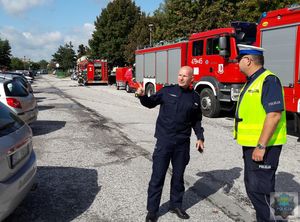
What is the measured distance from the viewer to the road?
436cm

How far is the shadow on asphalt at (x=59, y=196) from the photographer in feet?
14.0

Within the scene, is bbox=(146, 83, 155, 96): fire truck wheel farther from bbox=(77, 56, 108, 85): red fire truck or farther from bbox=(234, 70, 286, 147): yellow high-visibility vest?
bbox=(77, 56, 108, 85): red fire truck

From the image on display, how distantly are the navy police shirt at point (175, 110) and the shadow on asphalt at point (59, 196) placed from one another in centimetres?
149

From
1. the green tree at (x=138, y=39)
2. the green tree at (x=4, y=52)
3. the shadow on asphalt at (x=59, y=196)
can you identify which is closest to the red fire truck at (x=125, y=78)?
the green tree at (x=138, y=39)

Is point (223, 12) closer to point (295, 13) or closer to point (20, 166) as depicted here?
point (295, 13)

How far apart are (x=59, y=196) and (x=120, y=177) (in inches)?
44.2

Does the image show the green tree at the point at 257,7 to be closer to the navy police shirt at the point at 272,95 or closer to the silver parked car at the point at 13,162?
the navy police shirt at the point at 272,95

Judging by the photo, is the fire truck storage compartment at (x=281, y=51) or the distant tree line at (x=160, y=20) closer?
the fire truck storage compartment at (x=281, y=51)

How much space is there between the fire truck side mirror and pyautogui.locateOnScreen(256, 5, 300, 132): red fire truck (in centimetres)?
185

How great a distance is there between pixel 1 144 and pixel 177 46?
38.8 feet

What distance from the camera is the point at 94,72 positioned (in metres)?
36.5

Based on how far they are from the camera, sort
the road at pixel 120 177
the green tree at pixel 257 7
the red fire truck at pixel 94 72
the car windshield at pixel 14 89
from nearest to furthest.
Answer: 1. the road at pixel 120 177
2. the car windshield at pixel 14 89
3. the green tree at pixel 257 7
4. the red fire truck at pixel 94 72

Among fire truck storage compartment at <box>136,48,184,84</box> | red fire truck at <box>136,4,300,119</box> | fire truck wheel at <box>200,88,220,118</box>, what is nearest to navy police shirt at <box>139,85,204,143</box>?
red fire truck at <box>136,4,300,119</box>

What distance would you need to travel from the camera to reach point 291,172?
599 centimetres
